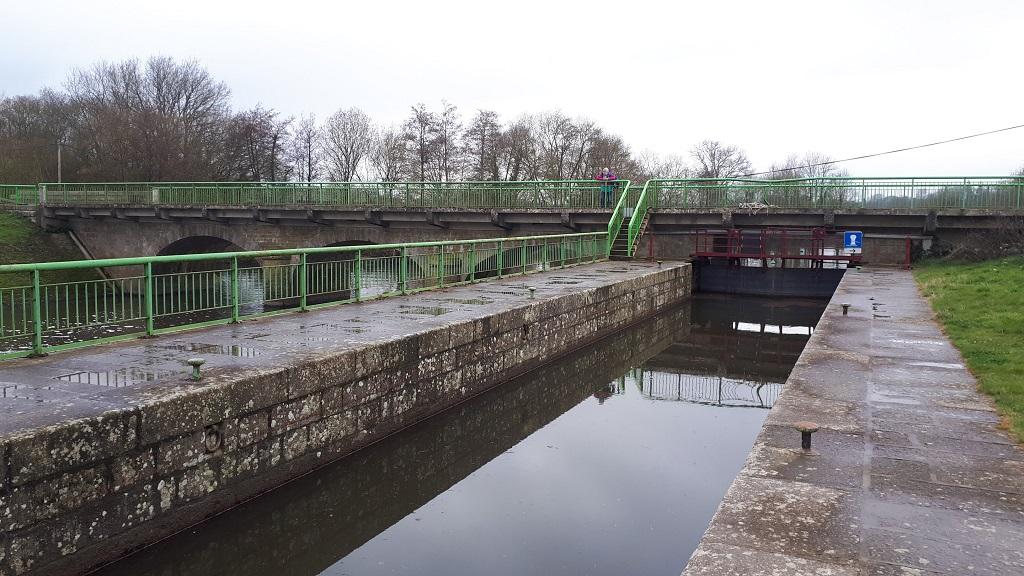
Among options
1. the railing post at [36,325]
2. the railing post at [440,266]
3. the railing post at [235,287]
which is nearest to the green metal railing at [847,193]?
the railing post at [440,266]

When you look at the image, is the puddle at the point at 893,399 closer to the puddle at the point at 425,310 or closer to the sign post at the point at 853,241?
the puddle at the point at 425,310

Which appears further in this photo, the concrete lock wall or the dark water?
the dark water

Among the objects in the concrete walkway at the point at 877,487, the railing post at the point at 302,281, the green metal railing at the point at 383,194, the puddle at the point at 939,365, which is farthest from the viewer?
the green metal railing at the point at 383,194

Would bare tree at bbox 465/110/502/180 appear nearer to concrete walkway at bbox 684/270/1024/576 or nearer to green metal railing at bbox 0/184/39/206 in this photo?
green metal railing at bbox 0/184/39/206

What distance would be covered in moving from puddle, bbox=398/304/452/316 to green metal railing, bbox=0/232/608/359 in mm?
868

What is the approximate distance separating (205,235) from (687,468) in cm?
2843

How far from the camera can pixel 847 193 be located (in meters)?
23.6

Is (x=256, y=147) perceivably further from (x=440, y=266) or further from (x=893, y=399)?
(x=893, y=399)

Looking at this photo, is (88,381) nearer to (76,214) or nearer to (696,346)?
(696,346)

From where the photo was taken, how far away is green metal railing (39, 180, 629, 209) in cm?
2597

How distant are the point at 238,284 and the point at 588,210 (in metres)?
16.8

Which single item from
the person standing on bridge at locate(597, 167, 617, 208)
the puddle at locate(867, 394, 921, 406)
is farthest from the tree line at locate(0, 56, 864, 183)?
the puddle at locate(867, 394, 921, 406)

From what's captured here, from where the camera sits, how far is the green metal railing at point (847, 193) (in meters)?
22.6

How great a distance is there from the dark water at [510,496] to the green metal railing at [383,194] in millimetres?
14764
